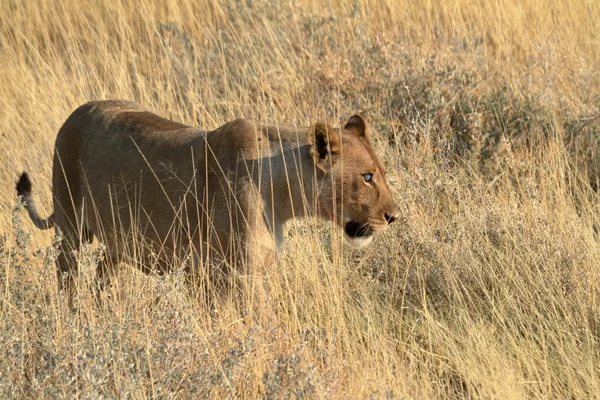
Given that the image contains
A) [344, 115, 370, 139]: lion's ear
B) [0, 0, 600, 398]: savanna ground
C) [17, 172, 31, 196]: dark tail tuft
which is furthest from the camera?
[17, 172, 31, 196]: dark tail tuft

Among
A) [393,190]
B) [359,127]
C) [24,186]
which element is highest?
[359,127]

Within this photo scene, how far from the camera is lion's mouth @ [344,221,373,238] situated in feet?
15.0

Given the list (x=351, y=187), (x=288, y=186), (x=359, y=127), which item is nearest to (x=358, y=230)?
(x=351, y=187)

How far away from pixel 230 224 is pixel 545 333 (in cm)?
161

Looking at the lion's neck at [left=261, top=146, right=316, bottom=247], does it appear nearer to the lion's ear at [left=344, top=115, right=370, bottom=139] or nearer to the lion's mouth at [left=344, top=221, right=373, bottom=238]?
the lion's mouth at [left=344, top=221, right=373, bottom=238]

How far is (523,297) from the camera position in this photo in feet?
15.4

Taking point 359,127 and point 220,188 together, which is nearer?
point 220,188

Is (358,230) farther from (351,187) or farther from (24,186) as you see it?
(24,186)

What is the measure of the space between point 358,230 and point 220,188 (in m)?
0.72

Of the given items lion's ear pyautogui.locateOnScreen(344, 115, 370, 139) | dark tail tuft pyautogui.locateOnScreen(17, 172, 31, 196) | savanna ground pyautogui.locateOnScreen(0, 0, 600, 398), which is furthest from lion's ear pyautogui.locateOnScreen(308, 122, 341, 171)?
dark tail tuft pyautogui.locateOnScreen(17, 172, 31, 196)

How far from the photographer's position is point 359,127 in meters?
4.78

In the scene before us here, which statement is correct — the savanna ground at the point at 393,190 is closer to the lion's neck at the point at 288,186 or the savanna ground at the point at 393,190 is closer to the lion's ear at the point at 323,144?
the lion's neck at the point at 288,186

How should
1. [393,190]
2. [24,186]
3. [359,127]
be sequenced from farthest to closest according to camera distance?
1. [393,190]
2. [24,186]
3. [359,127]

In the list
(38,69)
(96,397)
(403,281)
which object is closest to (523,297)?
(403,281)
